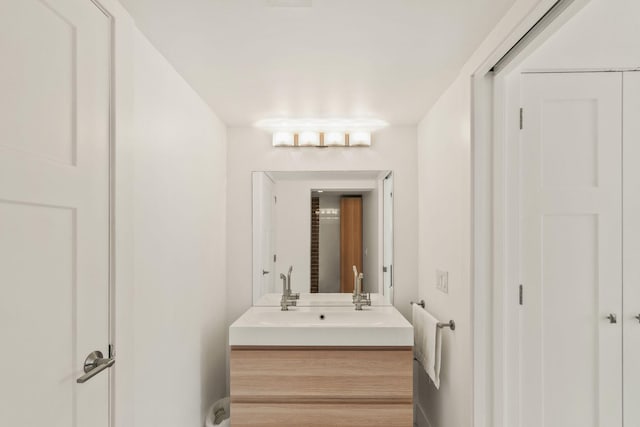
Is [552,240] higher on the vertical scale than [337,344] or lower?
higher

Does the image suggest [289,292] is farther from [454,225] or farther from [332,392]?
[454,225]

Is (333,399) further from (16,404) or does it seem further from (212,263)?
(16,404)

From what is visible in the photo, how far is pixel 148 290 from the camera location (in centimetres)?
170

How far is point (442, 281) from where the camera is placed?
2375mm

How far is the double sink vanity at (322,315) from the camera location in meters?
2.32

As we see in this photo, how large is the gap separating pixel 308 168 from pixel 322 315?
1.09 m

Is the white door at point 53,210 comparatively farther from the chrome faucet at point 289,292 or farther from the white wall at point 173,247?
the chrome faucet at point 289,292

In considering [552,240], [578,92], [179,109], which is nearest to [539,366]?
[552,240]

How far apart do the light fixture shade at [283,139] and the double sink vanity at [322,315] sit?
219 mm

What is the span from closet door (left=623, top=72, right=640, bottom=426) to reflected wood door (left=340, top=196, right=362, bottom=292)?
5.23 feet

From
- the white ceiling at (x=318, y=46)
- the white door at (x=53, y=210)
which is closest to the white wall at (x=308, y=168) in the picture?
the white ceiling at (x=318, y=46)

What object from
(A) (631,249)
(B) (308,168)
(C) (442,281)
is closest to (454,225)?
(C) (442,281)

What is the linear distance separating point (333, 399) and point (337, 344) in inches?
12.4

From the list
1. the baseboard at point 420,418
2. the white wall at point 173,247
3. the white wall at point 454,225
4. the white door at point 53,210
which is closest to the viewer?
the white door at point 53,210
